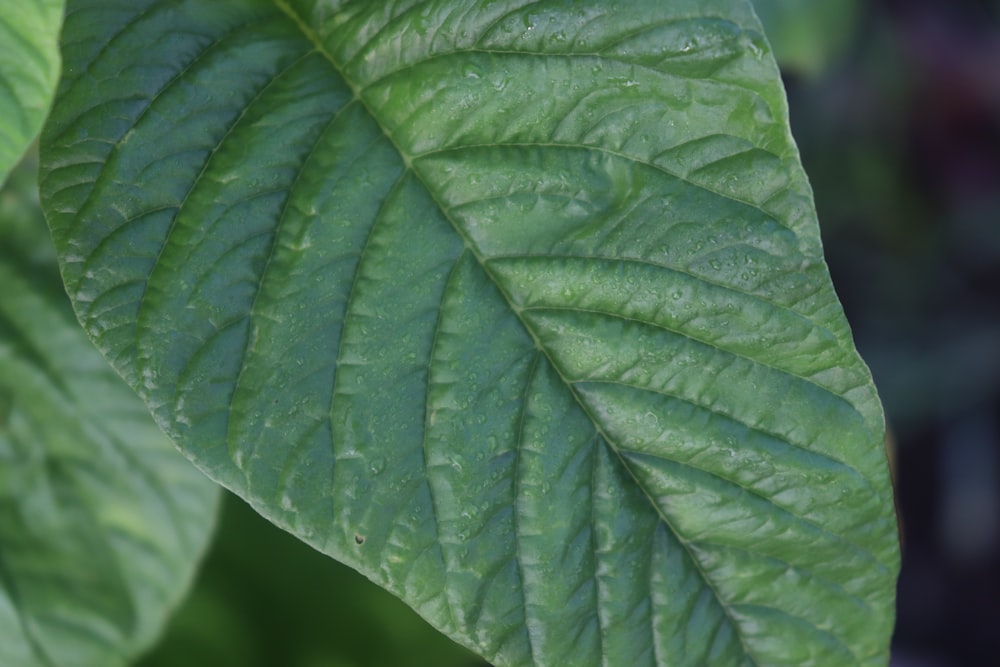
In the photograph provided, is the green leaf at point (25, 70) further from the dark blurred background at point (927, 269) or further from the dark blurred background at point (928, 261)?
the dark blurred background at point (927, 269)

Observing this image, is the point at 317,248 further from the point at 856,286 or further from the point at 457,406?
the point at 856,286

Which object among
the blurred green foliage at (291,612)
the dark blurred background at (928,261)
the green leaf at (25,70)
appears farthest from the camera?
the dark blurred background at (928,261)

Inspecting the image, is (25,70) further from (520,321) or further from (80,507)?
(80,507)

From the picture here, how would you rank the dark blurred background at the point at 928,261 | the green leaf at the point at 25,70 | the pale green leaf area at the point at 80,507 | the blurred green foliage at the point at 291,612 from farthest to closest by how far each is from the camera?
the dark blurred background at the point at 928,261 < the blurred green foliage at the point at 291,612 < the pale green leaf area at the point at 80,507 < the green leaf at the point at 25,70

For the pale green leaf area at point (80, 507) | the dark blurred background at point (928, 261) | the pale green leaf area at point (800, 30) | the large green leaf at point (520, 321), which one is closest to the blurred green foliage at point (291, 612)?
the pale green leaf area at point (80, 507)

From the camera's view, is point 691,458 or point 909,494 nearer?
point 691,458

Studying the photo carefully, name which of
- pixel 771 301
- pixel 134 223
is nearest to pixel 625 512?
pixel 771 301
